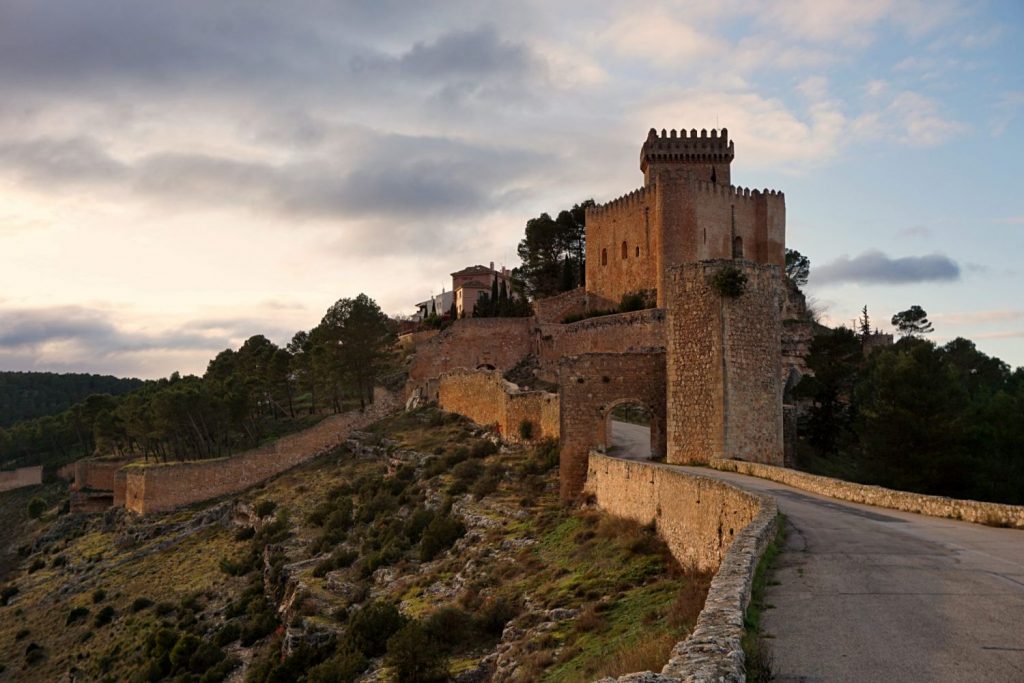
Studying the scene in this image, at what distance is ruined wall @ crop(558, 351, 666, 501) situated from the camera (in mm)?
21797

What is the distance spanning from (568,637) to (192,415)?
44.5m

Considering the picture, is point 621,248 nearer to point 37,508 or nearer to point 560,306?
point 560,306

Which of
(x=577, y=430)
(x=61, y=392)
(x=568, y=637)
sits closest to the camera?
(x=568, y=637)

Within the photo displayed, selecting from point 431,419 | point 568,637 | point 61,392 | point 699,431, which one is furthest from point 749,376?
A: point 61,392

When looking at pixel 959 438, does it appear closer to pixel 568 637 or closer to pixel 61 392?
pixel 568 637

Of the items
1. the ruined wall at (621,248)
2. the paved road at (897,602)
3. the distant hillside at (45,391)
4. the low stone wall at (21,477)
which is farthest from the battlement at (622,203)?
the distant hillside at (45,391)

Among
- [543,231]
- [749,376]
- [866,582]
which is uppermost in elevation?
[543,231]

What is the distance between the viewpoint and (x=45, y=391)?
5079 inches

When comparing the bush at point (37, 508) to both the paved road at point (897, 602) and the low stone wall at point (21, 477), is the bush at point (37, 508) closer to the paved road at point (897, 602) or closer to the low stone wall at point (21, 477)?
the low stone wall at point (21, 477)

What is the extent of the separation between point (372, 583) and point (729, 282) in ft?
42.3

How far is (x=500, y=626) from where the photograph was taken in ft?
52.6

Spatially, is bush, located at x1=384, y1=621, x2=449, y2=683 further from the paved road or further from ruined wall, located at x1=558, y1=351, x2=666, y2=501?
ruined wall, located at x1=558, y1=351, x2=666, y2=501

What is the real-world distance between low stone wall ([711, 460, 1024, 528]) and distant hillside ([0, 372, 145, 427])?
11593cm

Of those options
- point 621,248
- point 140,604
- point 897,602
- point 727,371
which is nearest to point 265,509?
point 140,604
